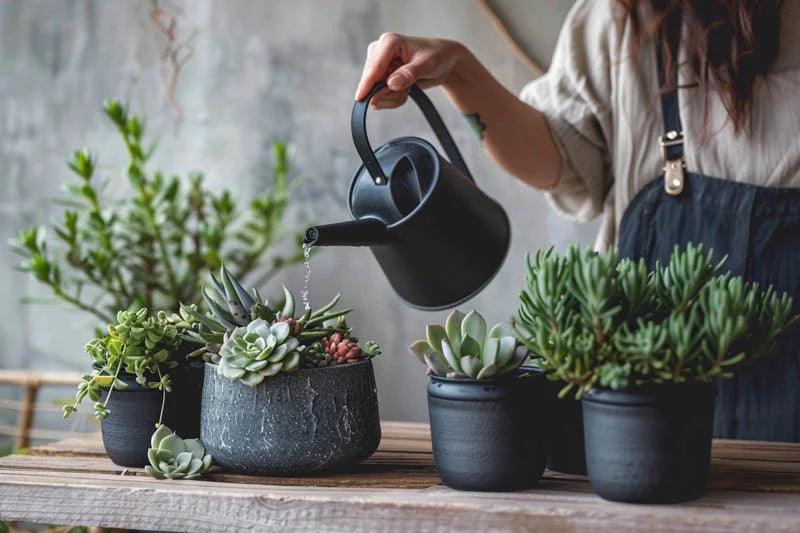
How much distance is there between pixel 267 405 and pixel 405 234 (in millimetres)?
237

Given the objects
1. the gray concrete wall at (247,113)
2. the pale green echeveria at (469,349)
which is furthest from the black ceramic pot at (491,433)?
the gray concrete wall at (247,113)

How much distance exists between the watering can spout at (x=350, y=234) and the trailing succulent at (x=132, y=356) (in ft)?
0.70

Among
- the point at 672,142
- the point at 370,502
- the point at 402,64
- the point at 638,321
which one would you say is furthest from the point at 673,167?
the point at 370,502

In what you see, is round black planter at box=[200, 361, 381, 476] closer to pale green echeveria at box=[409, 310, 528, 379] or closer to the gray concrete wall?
pale green echeveria at box=[409, 310, 528, 379]

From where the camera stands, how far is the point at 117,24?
8.68 feet

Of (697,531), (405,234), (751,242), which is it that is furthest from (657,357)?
(751,242)

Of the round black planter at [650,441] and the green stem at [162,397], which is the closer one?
the round black planter at [650,441]

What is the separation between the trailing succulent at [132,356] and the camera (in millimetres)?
991

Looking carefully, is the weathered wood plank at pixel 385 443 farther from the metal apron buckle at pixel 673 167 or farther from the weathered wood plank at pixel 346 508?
the metal apron buckle at pixel 673 167

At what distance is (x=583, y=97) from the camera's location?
5.15ft

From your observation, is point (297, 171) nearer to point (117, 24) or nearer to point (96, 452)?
point (117, 24)

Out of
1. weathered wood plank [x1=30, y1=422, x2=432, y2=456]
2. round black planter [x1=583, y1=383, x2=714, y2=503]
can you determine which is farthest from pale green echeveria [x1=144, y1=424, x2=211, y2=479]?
round black planter [x1=583, y1=383, x2=714, y2=503]

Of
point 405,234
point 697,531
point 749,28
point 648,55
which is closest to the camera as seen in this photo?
point 697,531

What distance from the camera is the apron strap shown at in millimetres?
1449
